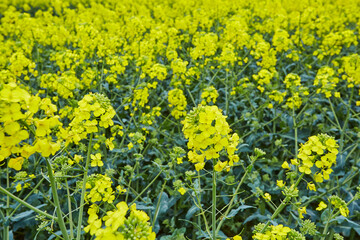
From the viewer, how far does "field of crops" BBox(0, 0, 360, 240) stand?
1.79 m

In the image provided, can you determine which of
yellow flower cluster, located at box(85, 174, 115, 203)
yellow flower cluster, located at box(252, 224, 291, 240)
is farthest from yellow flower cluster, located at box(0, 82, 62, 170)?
yellow flower cluster, located at box(252, 224, 291, 240)

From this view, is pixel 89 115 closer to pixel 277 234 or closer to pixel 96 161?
pixel 96 161

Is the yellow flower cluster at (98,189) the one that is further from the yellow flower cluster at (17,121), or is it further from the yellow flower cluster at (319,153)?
the yellow flower cluster at (319,153)

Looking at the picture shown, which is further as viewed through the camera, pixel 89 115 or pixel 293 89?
pixel 293 89

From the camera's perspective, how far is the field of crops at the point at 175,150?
179 centimetres

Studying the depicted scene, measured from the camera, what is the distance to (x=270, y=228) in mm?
1951

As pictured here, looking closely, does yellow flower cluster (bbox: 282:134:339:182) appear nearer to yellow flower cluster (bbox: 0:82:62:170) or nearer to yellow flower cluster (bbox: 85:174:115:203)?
yellow flower cluster (bbox: 85:174:115:203)

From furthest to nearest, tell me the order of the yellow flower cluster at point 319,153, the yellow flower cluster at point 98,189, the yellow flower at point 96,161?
the yellow flower at point 96,161 < the yellow flower cluster at point 98,189 < the yellow flower cluster at point 319,153

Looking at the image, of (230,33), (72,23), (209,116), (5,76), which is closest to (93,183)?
(209,116)

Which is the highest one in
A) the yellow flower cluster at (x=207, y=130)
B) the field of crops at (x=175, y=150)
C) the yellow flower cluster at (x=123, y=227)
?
the yellow flower cluster at (x=207, y=130)

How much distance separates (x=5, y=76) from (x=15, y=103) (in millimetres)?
3215

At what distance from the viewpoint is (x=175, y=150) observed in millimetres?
2750

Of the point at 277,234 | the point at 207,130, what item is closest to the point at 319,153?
the point at 277,234

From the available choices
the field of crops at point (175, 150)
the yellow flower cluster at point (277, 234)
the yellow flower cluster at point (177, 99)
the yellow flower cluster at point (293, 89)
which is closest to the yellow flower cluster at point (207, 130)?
the field of crops at point (175, 150)
